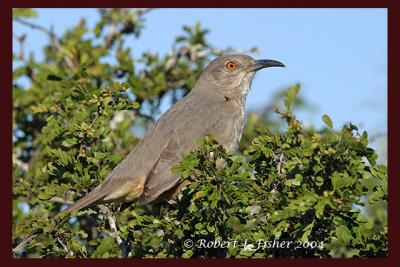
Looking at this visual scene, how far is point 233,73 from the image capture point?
8.60 m

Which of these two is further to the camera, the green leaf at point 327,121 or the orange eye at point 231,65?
the orange eye at point 231,65

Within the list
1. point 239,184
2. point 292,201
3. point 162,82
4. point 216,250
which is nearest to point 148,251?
point 216,250

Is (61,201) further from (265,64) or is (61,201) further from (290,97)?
(265,64)

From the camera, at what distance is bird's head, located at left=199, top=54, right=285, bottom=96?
8.49 meters

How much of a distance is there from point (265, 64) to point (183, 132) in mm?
1625

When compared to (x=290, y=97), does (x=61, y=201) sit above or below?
below

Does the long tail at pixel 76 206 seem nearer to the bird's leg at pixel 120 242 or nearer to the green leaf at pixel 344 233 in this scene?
the bird's leg at pixel 120 242

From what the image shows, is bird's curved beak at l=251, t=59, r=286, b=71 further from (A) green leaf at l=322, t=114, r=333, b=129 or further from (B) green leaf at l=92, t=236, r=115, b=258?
(A) green leaf at l=322, t=114, r=333, b=129

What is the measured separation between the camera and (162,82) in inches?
358

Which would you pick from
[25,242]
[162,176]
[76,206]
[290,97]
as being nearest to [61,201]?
[76,206]

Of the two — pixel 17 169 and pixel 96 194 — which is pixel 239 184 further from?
pixel 17 169

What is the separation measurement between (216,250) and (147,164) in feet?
5.16

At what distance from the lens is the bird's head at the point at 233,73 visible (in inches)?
334

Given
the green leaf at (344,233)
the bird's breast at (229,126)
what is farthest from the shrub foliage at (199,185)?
the bird's breast at (229,126)
